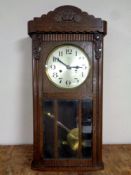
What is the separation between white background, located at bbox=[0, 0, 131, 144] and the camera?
1.37 m

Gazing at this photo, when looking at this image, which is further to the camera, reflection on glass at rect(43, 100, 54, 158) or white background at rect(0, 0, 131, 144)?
white background at rect(0, 0, 131, 144)

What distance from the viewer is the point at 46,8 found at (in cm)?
137

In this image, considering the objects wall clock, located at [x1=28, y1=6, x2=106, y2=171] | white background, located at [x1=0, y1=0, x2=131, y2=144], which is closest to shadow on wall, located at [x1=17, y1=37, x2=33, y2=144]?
white background, located at [x1=0, y1=0, x2=131, y2=144]

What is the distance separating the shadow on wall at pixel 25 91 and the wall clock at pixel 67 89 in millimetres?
323

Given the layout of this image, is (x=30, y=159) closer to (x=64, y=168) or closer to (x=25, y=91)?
(x=64, y=168)

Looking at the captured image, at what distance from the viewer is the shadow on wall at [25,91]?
1377 mm

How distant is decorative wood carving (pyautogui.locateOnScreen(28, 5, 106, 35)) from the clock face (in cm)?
8

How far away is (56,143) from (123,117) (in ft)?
1.62

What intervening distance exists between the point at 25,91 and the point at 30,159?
14.7 inches

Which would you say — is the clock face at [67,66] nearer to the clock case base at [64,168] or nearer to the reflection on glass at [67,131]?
the reflection on glass at [67,131]

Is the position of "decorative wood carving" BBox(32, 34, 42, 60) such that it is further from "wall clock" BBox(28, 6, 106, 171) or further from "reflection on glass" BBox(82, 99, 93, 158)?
"reflection on glass" BBox(82, 99, 93, 158)

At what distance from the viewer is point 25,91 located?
1394 millimetres

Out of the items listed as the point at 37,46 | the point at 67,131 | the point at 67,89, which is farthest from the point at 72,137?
the point at 37,46

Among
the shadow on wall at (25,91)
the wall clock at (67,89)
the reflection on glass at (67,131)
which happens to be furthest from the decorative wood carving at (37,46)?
the shadow on wall at (25,91)
